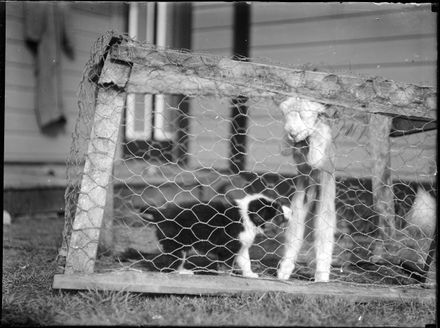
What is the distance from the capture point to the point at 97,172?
231cm

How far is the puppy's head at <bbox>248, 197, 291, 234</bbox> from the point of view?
9.08 ft

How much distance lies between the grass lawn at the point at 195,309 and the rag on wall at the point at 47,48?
10.2 feet

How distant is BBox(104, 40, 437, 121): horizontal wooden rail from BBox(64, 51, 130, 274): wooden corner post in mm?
111

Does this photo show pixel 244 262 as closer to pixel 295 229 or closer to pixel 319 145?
pixel 295 229

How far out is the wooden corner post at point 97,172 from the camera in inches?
89.0

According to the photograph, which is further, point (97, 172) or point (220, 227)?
point (220, 227)

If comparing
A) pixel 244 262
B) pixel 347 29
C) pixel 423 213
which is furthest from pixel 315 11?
pixel 244 262

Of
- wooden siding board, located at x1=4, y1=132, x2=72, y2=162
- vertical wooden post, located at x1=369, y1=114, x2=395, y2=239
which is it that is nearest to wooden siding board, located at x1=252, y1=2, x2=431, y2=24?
vertical wooden post, located at x1=369, y1=114, x2=395, y2=239

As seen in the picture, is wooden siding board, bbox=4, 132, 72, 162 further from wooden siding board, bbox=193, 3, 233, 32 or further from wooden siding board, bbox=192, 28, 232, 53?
wooden siding board, bbox=193, 3, 233, 32

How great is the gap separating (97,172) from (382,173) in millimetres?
1736

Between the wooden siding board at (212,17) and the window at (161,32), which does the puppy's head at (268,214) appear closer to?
the window at (161,32)

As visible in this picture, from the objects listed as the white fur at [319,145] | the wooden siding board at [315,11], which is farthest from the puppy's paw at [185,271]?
the wooden siding board at [315,11]

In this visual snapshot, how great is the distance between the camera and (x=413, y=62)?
166 inches

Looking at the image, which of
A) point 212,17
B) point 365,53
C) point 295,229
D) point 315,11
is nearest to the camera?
point 295,229
